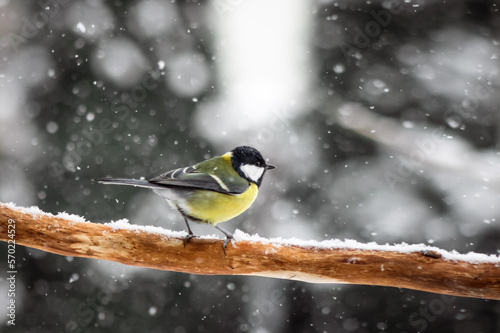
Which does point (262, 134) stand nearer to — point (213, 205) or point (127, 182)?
point (213, 205)

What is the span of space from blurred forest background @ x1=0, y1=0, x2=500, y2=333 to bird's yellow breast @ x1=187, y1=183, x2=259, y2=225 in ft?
5.67

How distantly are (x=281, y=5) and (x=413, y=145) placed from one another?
1.96 meters

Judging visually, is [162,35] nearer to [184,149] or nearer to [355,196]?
[184,149]

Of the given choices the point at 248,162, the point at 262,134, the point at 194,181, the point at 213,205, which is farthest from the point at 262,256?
the point at 262,134

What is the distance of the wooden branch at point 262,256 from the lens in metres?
1.84

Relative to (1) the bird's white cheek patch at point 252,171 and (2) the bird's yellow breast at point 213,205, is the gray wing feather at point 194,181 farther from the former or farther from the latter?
(1) the bird's white cheek patch at point 252,171

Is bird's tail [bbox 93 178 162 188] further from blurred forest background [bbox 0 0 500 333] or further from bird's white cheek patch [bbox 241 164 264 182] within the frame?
blurred forest background [bbox 0 0 500 333]

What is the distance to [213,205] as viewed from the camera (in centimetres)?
219

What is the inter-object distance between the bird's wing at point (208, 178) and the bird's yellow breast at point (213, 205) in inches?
1.1

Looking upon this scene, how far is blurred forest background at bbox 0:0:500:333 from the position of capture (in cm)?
381

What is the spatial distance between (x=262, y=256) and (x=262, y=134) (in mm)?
→ 2404

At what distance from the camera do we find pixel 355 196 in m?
4.21

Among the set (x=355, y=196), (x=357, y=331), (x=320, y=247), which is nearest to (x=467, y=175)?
(x=355, y=196)

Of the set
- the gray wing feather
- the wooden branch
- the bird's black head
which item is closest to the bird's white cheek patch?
the bird's black head
